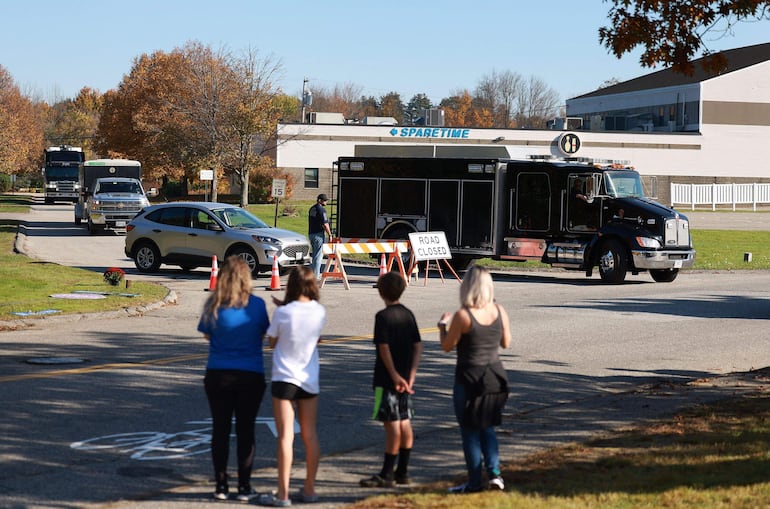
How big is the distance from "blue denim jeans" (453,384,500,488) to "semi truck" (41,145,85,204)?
232ft

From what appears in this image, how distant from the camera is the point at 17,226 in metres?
46.2

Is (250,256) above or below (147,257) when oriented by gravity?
above

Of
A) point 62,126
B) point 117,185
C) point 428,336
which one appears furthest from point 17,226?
point 62,126

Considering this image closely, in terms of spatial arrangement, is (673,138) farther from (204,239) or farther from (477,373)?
(477,373)

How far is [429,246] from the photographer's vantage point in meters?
25.6

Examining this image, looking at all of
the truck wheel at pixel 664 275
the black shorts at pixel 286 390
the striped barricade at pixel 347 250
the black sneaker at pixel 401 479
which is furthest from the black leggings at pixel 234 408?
the truck wheel at pixel 664 275

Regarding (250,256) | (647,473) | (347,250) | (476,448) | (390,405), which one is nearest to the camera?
(476,448)

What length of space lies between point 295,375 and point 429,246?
18402mm

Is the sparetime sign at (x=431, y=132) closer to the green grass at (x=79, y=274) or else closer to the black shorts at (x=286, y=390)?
the green grass at (x=79, y=274)

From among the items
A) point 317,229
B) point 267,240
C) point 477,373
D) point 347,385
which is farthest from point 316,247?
point 477,373

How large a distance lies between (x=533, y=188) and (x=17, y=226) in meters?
26.2

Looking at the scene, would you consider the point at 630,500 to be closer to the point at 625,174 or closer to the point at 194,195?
the point at 625,174

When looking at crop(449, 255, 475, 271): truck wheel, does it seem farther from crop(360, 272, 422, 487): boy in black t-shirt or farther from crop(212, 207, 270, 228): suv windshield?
crop(360, 272, 422, 487): boy in black t-shirt

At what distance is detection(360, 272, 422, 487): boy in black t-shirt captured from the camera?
761cm
